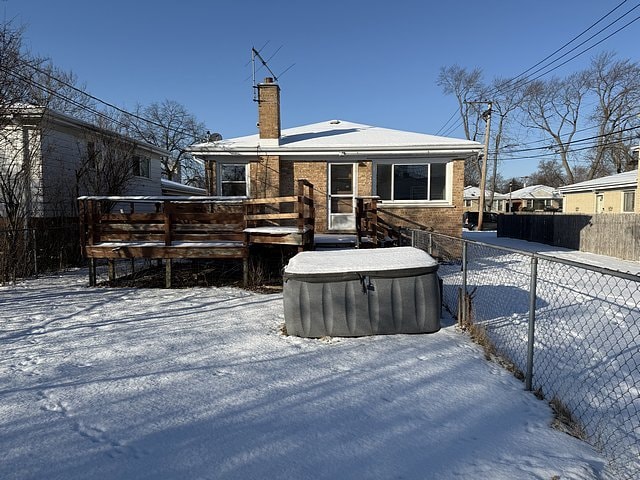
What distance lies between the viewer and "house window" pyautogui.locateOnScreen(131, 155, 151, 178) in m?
15.8

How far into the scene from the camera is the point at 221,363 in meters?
4.09

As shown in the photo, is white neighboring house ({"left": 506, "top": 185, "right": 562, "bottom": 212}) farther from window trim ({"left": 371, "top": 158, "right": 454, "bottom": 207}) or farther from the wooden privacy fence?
window trim ({"left": 371, "top": 158, "right": 454, "bottom": 207})

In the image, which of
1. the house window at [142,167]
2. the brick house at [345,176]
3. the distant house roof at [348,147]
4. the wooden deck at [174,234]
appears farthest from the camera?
the house window at [142,167]

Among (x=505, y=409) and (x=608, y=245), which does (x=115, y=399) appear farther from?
(x=608, y=245)

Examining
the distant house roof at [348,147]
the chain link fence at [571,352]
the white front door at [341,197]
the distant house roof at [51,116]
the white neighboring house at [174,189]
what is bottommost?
the chain link fence at [571,352]

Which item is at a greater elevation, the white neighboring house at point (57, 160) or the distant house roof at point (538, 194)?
the distant house roof at point (538, 194)

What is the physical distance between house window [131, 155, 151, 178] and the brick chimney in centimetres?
604

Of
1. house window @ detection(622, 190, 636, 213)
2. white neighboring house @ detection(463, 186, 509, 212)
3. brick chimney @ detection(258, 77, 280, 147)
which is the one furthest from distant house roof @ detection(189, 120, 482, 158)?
white neighboring house @ detection(463, 186, 509, 212)

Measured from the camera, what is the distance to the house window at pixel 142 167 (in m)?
15.8

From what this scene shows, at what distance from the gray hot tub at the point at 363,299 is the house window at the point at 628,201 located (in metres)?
21.9

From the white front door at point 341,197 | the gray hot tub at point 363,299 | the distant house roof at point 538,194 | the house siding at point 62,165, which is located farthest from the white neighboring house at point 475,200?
the gray hot tub at point 363,299

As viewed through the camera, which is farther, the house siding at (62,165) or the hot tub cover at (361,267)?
the house siding at (62,165)

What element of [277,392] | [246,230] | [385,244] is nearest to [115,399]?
[277,392]

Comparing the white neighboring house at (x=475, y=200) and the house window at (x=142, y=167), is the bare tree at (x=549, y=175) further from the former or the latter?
the house window at (x=142, y=167)
